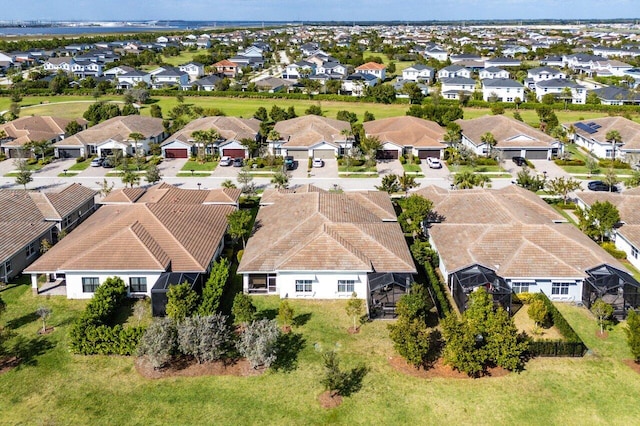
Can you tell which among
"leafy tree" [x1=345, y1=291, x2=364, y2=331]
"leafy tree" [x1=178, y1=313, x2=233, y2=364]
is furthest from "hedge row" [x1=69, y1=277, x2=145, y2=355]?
"leafy tree" [x1=345, y1=291, x2=364, y2=331]

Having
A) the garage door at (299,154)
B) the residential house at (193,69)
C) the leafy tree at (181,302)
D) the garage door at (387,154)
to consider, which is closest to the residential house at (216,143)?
the garage door at (299,154)

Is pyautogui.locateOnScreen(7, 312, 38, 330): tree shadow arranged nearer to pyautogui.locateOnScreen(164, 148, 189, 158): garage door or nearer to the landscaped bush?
the landscaped bush

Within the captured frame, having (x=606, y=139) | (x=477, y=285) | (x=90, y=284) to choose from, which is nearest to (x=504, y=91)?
(x=606, y=139)

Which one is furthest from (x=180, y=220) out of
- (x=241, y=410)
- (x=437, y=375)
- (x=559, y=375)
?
(x=559, y=375)

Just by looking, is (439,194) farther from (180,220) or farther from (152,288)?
(152,288)

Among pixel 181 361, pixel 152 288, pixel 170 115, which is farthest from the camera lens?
pixel 170 115

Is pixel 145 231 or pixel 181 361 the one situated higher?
pixel 145 231

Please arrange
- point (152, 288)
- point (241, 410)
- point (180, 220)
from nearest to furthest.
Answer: point (241, 410) → point (152, 288) → point (180, 220)
